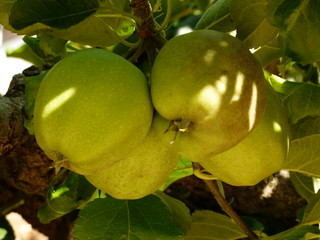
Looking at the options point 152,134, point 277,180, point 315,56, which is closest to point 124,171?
point 152,134

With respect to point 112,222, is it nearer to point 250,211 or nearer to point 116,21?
point 116,21

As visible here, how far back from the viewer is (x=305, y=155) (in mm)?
887

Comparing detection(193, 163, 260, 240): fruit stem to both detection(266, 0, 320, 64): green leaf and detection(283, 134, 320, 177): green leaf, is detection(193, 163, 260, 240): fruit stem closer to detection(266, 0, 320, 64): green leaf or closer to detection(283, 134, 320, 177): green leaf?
detection(283, 134, 320, 177): green leaf

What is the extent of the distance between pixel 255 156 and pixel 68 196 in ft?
1.31

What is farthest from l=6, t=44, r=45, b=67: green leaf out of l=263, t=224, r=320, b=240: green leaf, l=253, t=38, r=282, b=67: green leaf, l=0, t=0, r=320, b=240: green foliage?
l=263, t=224, r=320, b=240: green leaf

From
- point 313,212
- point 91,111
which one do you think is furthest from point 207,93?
point 313,212

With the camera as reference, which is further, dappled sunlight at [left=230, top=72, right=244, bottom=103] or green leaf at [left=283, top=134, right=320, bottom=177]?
green leaf at [left=283, top=134, right=320, bottom=177]

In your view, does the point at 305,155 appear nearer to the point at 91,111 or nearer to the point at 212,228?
the point at 212,228

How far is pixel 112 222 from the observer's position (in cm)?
79

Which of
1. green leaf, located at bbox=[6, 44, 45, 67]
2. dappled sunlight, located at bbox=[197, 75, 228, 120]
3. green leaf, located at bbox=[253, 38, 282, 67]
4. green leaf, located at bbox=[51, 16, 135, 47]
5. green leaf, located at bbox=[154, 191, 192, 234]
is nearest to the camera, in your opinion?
dappled sunlight, located at bbox=[197, 75, 228, 120]

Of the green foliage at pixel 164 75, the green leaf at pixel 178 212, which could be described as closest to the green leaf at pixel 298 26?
the green foliage at pixel 164 75

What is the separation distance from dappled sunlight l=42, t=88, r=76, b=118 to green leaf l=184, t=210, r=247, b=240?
0.49 m

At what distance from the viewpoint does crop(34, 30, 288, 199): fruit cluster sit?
1.82 ft

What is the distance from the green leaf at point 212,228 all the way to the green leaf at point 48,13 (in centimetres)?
50
